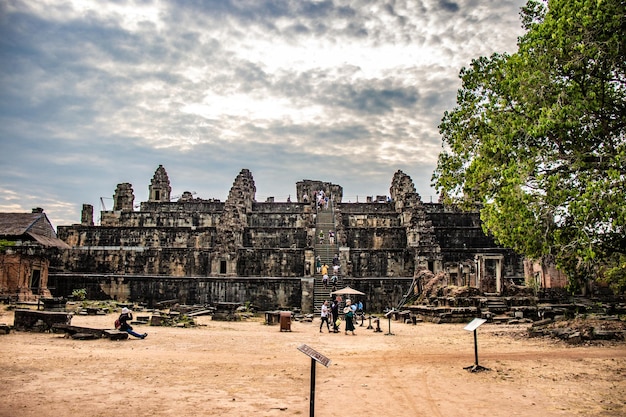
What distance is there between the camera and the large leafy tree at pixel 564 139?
9.92m

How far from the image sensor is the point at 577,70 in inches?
439

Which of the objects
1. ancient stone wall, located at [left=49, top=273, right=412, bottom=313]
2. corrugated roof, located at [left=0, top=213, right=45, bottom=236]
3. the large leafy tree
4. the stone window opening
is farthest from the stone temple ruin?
the large leafy tree

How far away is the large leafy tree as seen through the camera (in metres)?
9.92

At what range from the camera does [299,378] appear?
378 inches

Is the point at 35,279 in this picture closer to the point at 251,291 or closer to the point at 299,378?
the point at 251,291

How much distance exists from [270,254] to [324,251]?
12.9 feet

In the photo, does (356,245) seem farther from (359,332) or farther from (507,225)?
(507,225)

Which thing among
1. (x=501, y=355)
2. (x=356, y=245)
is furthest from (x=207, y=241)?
(x=501, y=355)

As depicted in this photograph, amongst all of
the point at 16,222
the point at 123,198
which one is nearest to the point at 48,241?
the point at 16,222

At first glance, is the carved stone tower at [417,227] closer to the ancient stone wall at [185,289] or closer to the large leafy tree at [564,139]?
the ancient stone wall at [185,289]

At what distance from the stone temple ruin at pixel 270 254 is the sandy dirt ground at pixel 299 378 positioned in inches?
540

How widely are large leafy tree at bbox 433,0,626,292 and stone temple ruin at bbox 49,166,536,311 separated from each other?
15.6m

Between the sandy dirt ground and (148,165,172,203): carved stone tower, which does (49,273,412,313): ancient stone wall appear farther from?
(148,165,172,203): carved stone tower

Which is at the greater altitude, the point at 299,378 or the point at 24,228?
the point at 24,228
